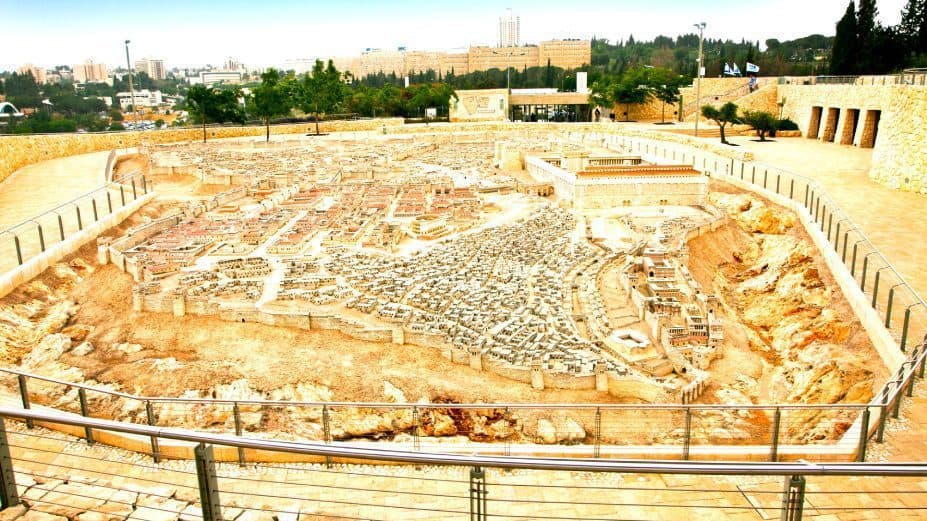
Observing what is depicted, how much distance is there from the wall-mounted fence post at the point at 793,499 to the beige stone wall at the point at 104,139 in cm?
3210

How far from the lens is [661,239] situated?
22516mm

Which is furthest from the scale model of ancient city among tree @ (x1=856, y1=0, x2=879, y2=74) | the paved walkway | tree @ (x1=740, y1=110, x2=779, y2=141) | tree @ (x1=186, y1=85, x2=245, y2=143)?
tree @ (x1=186, y1=85, x2=245, y2=143)

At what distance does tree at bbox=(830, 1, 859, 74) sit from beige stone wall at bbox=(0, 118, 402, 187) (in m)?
32.4

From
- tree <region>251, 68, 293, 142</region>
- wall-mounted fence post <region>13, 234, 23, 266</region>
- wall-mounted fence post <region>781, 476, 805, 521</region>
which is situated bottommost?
wall-mounted fence post <region>13, 234, 23, 266</region>

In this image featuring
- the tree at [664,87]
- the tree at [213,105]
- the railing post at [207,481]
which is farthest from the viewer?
the tree at [664,87]

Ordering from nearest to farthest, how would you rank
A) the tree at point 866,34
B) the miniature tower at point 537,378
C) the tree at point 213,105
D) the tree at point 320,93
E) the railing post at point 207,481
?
the railing post at point 207,481
the miniature tower at point 537,378
the tree at point 866,34
the tree at point 213,105
the tree at point 320,93

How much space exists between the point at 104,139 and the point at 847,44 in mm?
46329

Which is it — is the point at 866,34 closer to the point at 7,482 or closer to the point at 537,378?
the point at 537,378

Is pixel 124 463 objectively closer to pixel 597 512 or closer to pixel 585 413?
pixel 597 512

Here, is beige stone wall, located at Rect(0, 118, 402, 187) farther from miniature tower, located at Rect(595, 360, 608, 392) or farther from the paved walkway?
miniature tower, located at Rect(595, 360, 608, 392)

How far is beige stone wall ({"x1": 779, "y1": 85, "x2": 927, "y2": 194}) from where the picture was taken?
73.3ft

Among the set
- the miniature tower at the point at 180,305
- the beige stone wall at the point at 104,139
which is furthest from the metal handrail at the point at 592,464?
the beige stone wall at the point at 104,139

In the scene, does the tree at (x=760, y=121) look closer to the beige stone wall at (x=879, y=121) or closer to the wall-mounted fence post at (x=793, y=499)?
the beige stone wall at (x=879, y=121)

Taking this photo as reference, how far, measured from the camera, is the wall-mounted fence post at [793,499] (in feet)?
12.9
